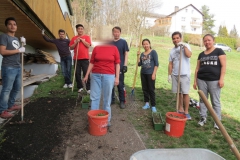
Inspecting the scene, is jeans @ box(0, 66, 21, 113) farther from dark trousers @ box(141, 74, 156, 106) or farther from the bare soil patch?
dark trousers @ box(141, 74, 156, 106)

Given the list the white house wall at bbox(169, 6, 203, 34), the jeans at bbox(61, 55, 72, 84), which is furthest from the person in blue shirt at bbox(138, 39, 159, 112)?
the white house wall at bbox(169, 6, 203, 34)

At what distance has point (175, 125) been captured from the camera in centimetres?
332

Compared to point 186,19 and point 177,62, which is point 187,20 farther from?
point 177,62

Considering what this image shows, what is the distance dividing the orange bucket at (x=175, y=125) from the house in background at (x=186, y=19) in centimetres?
4658

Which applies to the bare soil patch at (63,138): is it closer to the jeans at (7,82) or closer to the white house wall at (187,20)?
the jeans at (7,82)

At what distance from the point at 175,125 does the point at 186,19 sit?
167ft

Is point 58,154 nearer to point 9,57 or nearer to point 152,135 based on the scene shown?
point 152,135

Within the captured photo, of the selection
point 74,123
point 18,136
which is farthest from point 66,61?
point 18,136

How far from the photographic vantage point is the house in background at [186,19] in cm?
4741

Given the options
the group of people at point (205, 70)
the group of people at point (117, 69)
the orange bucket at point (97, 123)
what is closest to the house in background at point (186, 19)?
the group of people at point (117, 69)

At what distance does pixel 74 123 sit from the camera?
3.76 metres

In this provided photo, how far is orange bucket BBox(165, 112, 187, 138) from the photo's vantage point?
3.27 metres

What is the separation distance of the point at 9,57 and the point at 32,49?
4812 mm

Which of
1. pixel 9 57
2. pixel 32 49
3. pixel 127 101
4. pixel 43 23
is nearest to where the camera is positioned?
pixel 9 57
